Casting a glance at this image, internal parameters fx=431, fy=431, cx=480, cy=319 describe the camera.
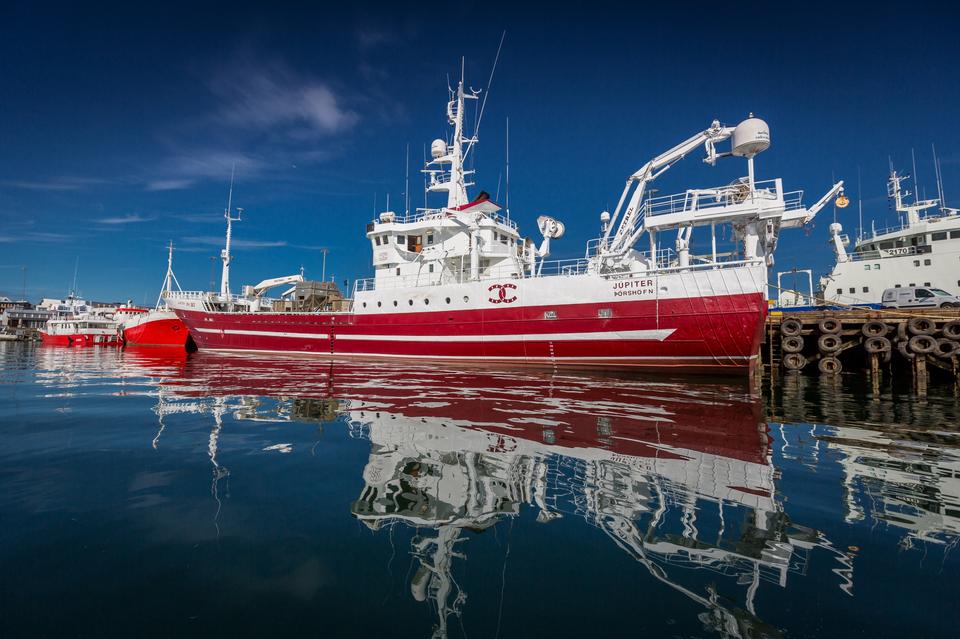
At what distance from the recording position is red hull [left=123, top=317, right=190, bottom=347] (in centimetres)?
3575

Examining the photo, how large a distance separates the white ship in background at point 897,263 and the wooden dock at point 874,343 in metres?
6.98

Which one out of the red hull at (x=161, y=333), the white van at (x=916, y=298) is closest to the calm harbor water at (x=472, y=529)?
the white van at (x=916, y=298)

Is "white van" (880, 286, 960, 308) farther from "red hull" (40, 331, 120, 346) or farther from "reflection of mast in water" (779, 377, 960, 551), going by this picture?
"red hull" (40, 331, 120, 346)

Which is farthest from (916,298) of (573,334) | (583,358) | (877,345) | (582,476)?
(582,476)

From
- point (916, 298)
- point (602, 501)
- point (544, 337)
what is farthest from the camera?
point (916, 298)

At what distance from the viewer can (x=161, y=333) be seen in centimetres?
3694

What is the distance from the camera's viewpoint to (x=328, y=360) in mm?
21797

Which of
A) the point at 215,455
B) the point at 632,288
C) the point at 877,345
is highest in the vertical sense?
the point at 632,288

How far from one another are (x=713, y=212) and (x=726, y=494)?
44.9ft

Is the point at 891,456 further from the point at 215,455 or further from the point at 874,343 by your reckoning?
the point at 874,343

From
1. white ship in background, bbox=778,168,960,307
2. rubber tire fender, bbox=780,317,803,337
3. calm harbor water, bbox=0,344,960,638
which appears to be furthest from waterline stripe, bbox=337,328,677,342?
white ship in background, bbox=778,168,960,307

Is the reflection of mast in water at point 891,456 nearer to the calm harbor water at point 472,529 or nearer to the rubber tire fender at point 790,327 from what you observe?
the calm harbor water at point 472,529

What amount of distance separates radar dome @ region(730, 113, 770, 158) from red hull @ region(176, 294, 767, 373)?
544cm

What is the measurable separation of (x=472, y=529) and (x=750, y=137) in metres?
17.1
